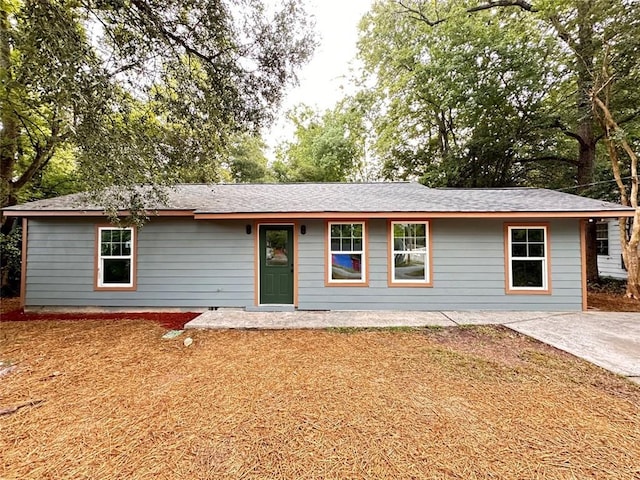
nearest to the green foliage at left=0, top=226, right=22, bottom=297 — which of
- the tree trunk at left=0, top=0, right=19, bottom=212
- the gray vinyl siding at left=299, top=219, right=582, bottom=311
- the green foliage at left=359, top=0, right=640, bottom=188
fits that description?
the tree trunk at left=0, top=0, right=19, bottom=212

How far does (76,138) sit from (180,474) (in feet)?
15.5

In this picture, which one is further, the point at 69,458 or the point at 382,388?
the point at 382,388

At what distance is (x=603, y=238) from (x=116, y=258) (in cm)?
1674

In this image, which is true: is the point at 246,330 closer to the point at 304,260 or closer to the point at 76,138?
the point at 304,260

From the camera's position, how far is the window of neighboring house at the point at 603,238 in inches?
427

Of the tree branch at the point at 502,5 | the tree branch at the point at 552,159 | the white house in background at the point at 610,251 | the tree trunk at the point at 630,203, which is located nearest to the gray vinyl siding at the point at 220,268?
the tree trunk at the point at 630,203

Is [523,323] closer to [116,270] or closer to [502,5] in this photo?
[116,270]

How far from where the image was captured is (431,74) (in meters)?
10.5

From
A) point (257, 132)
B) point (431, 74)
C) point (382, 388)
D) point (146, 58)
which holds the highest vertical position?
point (431, 74)

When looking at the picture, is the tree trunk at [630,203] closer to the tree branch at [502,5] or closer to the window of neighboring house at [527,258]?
the window of neighboring house at [527,258]

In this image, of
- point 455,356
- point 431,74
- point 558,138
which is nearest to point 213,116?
point 455,356

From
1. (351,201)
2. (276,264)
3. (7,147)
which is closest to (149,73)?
(276,264)

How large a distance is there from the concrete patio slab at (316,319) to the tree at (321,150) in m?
11.7

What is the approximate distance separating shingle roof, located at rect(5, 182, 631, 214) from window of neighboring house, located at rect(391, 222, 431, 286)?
552 mm
